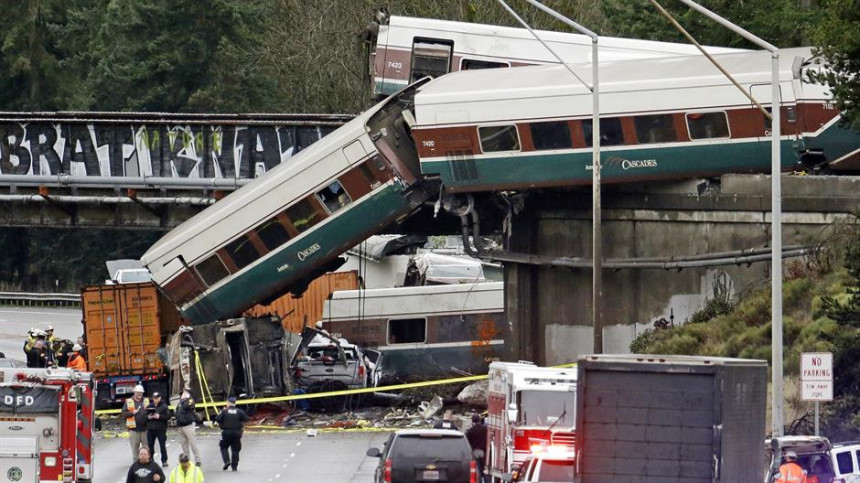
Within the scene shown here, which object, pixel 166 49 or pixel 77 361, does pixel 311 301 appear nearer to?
pixel 77 361

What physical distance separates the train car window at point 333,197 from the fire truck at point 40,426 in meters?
14.7

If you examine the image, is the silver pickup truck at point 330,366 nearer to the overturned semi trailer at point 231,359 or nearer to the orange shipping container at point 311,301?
the overturned semi trailer at point 231,359

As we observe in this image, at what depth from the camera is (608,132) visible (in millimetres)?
37719

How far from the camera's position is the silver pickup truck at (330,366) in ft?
135

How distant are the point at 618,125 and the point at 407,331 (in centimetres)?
1005

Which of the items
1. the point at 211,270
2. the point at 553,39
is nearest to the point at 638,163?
the point at 553,39

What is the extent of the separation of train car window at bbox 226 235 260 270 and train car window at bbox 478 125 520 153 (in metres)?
5.60

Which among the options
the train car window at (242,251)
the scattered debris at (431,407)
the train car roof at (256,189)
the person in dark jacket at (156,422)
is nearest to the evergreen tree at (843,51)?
the person in dark jacket at (156,422)

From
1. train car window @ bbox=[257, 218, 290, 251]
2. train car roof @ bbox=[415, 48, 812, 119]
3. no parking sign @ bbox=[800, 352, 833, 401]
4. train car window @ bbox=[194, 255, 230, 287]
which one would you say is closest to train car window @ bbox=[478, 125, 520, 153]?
train car roof @ bbox=[415, 48, 812, 119]

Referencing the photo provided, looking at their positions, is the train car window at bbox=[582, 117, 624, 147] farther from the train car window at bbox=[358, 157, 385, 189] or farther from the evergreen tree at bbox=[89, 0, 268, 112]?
the evergreen tree at bbox=[89, 0, 268, 112]

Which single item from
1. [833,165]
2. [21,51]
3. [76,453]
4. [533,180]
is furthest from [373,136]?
[21,51]

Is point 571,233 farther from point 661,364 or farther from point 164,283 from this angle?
point 661,364

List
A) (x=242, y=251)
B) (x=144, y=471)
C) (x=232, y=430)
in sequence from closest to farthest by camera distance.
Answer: (x=144, y=471)
(x=232, y=430)
(x=242, y=251)

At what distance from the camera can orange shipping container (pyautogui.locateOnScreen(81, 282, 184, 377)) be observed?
128 ft
